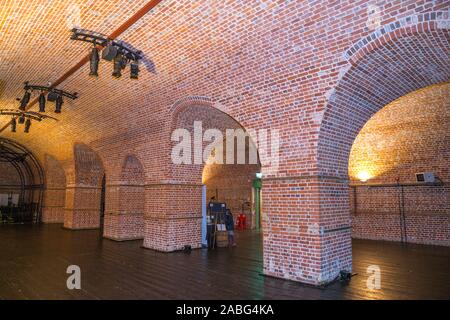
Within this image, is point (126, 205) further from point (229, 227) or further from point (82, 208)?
point (82, 208)

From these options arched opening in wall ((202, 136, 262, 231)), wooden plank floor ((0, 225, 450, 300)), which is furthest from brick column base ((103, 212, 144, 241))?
arched opening in wall ((202, 136, 262, 231))

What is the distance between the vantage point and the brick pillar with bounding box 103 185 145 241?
482 inches

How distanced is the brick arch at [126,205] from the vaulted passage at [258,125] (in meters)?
0.04

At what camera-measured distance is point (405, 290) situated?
556 centimetres

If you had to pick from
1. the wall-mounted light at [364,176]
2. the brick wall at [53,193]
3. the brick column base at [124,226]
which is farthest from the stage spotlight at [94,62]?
the brick wall at [53,193]

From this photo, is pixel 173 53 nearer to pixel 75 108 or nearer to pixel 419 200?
pixel 75 108

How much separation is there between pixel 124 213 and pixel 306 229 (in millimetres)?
8159

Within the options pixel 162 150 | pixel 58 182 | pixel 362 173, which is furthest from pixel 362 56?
pixel 58 182

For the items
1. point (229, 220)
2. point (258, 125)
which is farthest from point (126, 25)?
point (229, 220)

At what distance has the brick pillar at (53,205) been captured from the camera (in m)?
20.2

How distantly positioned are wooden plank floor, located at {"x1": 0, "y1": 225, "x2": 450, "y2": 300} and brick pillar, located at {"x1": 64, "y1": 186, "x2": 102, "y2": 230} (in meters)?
5.59

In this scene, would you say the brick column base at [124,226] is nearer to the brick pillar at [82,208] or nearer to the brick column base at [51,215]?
the brick pillar at [82,208]

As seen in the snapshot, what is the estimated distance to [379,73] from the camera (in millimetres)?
5727

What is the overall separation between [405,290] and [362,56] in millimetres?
3906
